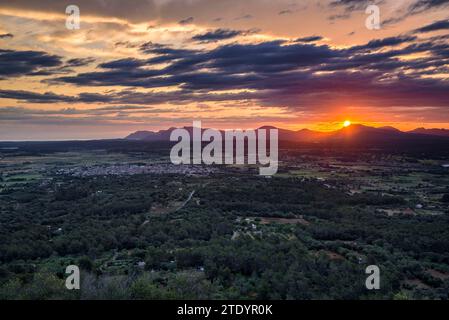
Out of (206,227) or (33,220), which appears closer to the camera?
(206,227)

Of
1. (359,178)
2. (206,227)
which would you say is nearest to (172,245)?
(206,227)

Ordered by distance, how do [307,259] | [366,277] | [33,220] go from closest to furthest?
1. [366,277]
2. [307,259]
3. [33,220]

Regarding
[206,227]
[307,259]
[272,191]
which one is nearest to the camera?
[307,259]

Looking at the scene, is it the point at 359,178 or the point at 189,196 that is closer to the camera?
the point at 189,196

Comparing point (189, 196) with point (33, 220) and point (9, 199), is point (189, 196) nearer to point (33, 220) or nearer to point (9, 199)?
point (33, 220)

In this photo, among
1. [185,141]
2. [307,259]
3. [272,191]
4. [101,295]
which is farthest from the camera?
[185,141]

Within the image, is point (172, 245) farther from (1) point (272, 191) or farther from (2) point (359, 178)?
(2) point (359, 178)

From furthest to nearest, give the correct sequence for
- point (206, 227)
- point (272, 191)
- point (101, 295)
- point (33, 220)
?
point (272, 191) < point (33, 220) < point (206, 227) < point (101, 295)

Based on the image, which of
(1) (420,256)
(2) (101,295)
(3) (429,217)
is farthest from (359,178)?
(2) (101,295)
